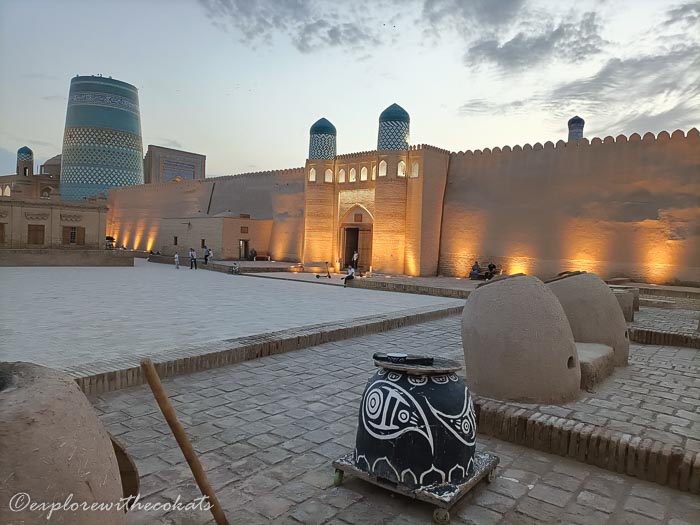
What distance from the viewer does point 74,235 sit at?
23016mm

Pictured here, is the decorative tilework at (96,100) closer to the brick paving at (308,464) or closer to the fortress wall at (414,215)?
the fortress wall at (414,215)

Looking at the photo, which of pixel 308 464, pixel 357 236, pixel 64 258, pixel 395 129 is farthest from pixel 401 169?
pixel 308 464

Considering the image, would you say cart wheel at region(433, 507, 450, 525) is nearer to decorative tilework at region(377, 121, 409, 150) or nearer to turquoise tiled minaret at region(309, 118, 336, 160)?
decorative tilework at region(377, 121, 409, 150)

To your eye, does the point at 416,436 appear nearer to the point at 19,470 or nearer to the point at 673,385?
the point at 19,470

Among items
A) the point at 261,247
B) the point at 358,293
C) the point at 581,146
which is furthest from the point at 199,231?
the point at 581,146

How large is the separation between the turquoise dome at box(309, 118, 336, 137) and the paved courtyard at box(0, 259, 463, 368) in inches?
376

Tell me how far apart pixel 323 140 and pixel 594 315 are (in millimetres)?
19047

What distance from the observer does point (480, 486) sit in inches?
118

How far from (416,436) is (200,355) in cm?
339

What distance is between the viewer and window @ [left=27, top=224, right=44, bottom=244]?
21766 millimetres

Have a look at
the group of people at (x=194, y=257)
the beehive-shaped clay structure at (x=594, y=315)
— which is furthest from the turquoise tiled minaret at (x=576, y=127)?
the beehive-shaped clay structure at (x=594, y=315)

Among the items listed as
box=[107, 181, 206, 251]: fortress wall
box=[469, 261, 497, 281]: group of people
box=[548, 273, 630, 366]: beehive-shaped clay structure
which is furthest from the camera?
box=[107, 181, 206, 251]: fortress wall

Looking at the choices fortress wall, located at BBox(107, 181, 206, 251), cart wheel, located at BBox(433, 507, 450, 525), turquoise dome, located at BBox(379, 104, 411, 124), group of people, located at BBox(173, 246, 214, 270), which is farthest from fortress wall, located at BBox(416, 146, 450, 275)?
cart wheel, located at BBox(433, 507, 450, 525)

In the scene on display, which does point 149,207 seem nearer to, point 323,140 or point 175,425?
point 323,140
